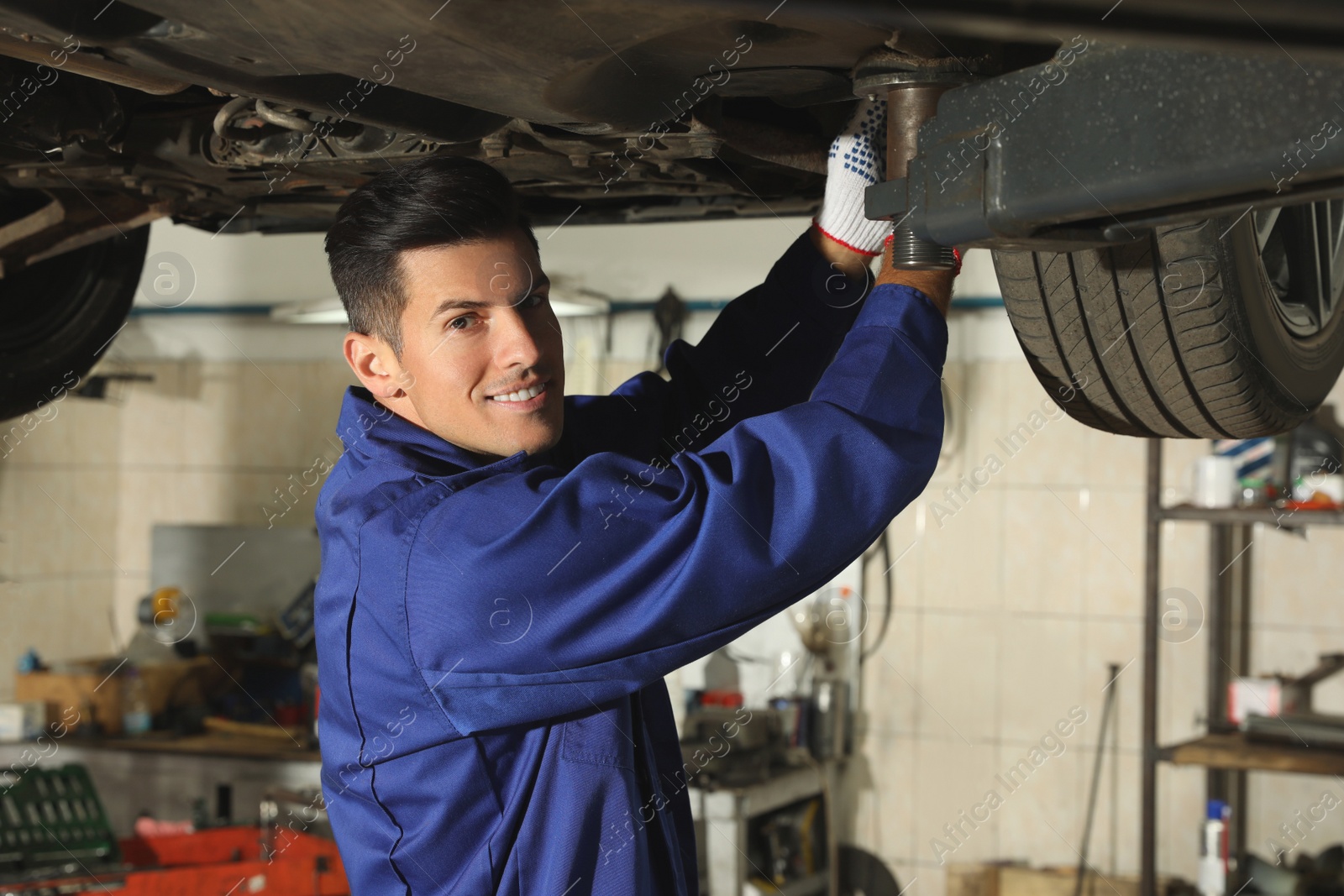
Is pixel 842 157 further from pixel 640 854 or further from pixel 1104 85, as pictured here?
pixel 640 854

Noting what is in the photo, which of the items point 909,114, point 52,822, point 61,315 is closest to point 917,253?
point 909,114

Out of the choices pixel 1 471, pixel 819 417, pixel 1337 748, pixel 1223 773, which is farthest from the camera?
pixel 1 471

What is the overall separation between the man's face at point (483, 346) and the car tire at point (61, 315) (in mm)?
960

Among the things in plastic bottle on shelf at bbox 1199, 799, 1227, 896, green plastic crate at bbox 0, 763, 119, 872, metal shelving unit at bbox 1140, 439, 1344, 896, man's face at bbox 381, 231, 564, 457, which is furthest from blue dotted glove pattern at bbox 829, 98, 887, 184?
plastic bottle on shelf at bbox 1199, 799, 1227, 896

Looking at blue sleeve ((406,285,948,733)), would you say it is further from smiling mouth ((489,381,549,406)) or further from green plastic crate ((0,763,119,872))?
green plastic crate ((0,763,119,872))

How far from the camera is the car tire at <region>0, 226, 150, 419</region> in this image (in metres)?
1.92

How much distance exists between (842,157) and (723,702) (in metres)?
2.95

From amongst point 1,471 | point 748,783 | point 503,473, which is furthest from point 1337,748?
point 1,471

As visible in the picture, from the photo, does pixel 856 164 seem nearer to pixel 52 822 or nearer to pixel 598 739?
pixel 598 739

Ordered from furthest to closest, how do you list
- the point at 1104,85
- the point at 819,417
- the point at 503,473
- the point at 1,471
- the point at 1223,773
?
the point at 1,471 < the point at 1223,773 < the point at 503,473 < the point at 819,417 < the point at 1104,85

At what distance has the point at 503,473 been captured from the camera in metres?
1.16

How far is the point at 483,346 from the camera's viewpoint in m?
1.22

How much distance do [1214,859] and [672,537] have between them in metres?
3.19

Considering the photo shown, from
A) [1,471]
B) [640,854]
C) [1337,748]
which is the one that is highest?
[1,471]
